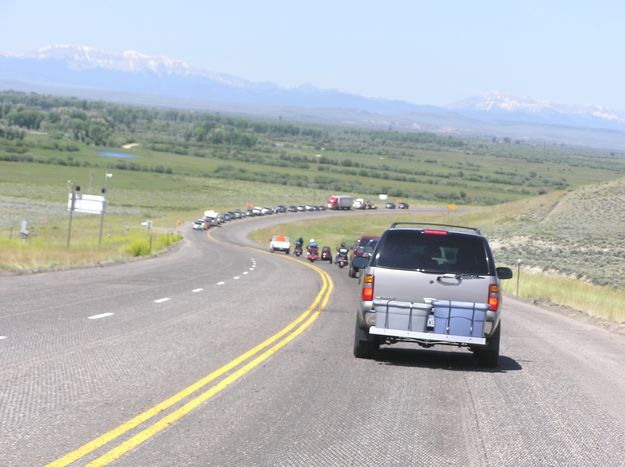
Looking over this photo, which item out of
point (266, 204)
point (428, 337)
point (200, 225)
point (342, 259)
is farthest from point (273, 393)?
point (266, 204)

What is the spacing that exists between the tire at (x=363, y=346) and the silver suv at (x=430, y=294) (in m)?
0.02

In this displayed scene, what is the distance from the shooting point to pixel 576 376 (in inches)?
555

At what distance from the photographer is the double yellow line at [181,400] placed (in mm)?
8023

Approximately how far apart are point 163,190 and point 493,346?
5360 inches

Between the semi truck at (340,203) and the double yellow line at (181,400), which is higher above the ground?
the double yellow line at (181,400)

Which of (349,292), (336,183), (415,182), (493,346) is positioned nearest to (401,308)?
(493,346)

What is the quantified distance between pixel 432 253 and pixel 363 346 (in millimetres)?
1601

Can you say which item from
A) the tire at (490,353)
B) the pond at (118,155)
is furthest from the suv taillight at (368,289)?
the pond at (118,155)

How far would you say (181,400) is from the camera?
10.3 meters

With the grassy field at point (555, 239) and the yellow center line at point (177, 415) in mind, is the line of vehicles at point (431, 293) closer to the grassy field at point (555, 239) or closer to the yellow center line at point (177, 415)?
the yellow center line at point (177, 415)

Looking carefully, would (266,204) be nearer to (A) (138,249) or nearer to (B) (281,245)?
(B) (281,245)

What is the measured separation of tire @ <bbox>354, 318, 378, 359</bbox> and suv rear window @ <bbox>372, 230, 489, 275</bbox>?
99 centimetres

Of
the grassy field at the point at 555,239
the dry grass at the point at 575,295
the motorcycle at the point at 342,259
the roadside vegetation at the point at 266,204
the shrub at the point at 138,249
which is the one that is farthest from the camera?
the motorcycle at the point at 342,259

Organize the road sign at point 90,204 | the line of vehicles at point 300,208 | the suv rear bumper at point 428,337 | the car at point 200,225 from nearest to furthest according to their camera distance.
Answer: the suv rear bumper at point 428,337, the road sign at point 90,204, the car at point 200,225, the line of vehicles at point 300,208
